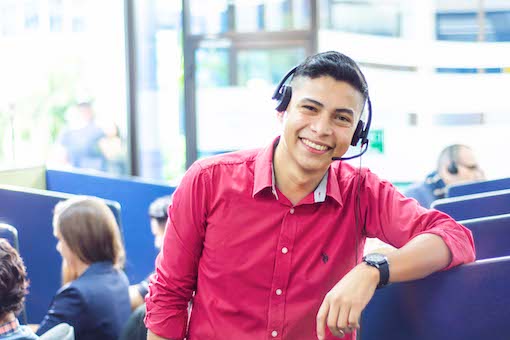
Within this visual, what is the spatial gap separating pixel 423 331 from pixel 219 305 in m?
0.37

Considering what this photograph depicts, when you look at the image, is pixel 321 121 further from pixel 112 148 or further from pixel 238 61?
pixel 112 148

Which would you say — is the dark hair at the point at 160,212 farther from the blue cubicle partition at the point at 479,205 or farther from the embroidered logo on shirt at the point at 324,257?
the embroidered logo on shirt at the point at 324,257

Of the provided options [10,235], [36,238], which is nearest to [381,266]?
[10,235]

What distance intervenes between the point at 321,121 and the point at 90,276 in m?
1.34

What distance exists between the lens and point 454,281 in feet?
4.05

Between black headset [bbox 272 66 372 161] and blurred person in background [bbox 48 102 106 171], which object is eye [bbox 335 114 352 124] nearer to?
black headset [bbox 272 66 372 161]

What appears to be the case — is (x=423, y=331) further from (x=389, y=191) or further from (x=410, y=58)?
(x=410, y=58)

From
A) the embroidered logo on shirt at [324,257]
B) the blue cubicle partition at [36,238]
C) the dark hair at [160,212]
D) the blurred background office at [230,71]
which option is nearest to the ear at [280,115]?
the embroidered logo on shirt at [324,257]

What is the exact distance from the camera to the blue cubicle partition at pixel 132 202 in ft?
13.0

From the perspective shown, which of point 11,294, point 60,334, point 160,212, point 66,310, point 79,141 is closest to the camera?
point 60,334

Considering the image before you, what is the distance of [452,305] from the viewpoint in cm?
122

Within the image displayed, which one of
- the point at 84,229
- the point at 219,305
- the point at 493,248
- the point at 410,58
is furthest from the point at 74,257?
the point at 410,58

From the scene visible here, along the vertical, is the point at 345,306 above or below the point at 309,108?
below

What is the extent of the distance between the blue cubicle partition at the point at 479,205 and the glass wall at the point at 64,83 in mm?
4706
